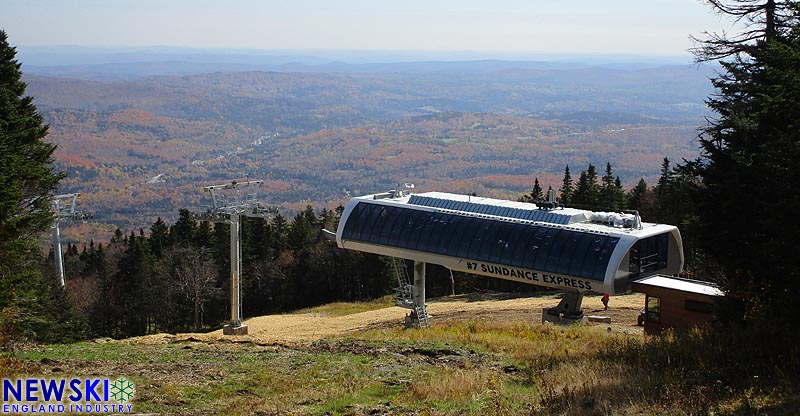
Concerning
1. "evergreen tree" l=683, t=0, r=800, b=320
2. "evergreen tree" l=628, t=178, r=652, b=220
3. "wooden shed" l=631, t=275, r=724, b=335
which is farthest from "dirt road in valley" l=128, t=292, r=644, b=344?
"evergreen tree" l=628, t=178, r=652, b=220

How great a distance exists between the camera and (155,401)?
1436 cm

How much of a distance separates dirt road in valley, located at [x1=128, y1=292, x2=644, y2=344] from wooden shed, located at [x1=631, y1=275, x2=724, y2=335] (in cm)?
382

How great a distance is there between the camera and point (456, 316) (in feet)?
133

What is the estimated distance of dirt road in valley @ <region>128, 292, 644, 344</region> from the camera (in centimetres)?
3653

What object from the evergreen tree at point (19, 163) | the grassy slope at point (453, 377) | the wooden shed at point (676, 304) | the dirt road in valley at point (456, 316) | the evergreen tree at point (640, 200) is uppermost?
the evergreen tree at point (19, 163)

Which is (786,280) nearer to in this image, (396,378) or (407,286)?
(396,378)

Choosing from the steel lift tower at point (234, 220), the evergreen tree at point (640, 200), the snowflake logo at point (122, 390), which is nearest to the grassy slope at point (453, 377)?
the snowflake logo at point (122, 390)

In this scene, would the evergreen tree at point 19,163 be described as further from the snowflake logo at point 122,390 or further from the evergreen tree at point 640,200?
the evergreen tree at point 640,200

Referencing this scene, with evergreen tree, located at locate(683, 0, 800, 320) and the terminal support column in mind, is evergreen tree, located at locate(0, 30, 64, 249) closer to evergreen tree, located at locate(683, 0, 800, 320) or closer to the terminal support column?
the terminal support column

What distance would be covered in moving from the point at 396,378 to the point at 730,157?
11061 millimetres

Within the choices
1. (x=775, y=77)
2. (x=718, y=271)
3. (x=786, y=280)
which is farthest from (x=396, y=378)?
(x=718, y=271)

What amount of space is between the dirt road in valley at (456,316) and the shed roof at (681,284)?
2.72 m

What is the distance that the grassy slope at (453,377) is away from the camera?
12.8 metres

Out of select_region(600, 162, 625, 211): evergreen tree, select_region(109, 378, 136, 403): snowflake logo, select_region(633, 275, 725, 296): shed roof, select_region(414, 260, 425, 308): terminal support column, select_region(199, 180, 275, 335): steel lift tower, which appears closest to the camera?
select_region(109, 378, 136, 403): snowflake logo
